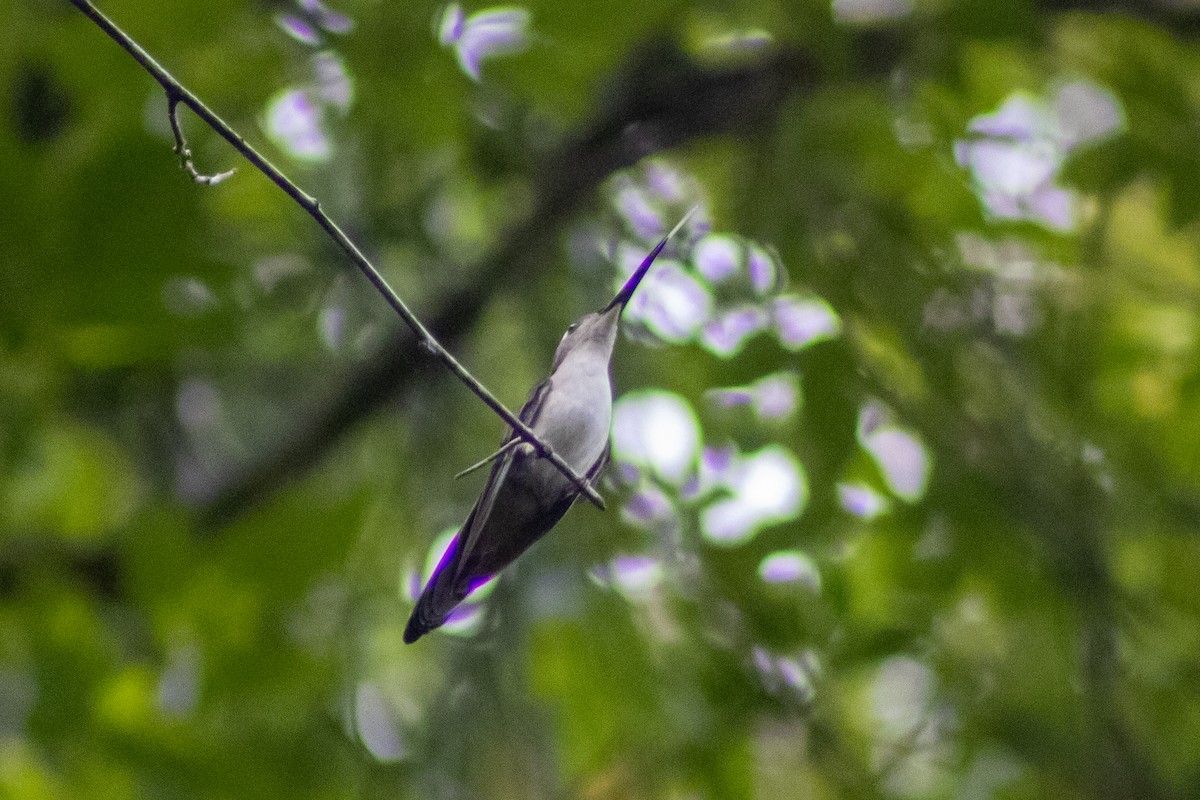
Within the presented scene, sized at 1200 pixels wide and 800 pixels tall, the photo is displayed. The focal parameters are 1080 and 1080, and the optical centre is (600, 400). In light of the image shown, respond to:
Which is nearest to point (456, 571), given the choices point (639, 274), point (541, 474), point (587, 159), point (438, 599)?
point (438, 599)

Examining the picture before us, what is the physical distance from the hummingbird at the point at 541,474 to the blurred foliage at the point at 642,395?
0.69 metres

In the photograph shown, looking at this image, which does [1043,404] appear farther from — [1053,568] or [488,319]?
[488,319]

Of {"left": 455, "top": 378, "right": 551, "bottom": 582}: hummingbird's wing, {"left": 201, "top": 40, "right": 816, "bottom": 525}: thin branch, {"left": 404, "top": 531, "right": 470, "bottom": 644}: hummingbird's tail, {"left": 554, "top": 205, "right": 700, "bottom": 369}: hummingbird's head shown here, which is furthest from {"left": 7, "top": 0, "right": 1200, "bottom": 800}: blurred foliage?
{"left": 404, "top": 531, "right": 470, "bottom": 644}: hummingbird's tail

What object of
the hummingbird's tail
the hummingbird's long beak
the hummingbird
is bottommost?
the hummingbird

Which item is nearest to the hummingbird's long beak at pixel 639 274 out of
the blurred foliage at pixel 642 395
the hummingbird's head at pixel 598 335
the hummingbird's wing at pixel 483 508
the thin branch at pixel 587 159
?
the hummingbird's head at pixel 598 335

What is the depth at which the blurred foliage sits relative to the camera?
7.97 feet

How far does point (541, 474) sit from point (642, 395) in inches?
46.0

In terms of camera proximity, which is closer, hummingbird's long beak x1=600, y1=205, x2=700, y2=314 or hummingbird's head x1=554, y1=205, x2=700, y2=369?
hummingbird's long beak x1=600, y1=205, x2=700, y2=314

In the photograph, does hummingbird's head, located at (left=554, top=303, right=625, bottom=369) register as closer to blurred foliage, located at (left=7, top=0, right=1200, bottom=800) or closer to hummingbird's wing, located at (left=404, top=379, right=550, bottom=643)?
hummingbird's wing, located at (left=404, top=379, right=550, bottom=643)

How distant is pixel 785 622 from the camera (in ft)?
9.34

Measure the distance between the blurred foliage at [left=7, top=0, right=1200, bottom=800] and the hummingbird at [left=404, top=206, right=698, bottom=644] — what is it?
69 cm

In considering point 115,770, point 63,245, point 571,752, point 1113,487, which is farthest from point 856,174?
point 115,770

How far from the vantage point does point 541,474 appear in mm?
1899

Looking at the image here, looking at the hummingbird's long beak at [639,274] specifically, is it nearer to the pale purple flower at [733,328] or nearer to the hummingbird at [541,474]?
the hummingbird at [541,474]
